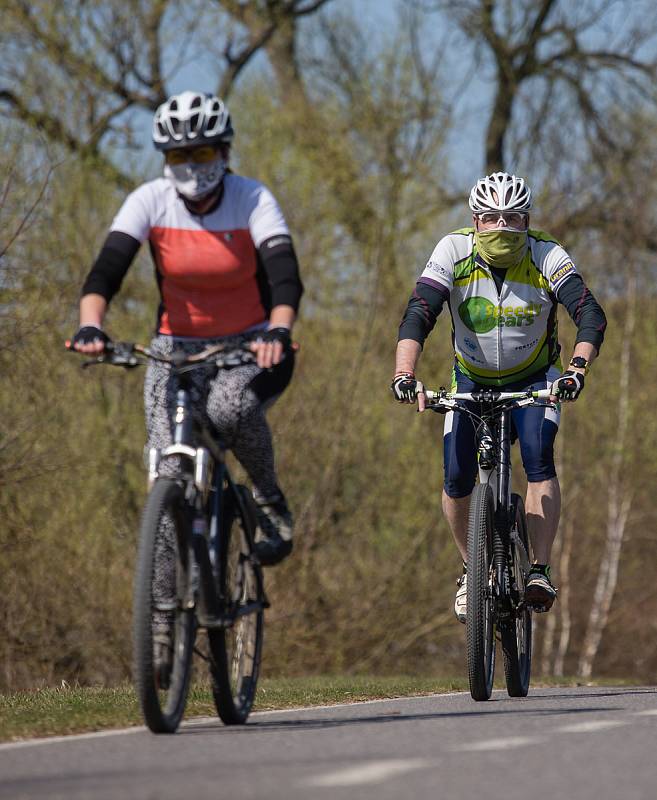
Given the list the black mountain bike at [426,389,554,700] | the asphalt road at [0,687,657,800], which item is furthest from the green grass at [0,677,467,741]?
the black mountain bike at [426,389,554,700]

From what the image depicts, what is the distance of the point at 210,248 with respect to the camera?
242 inches

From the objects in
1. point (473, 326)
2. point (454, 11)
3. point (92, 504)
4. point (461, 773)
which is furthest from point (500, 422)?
point (454, 11)

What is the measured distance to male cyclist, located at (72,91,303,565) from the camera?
601 cm

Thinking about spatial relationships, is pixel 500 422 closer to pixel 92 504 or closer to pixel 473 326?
pixel 473 326

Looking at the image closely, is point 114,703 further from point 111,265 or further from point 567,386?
point 567,386

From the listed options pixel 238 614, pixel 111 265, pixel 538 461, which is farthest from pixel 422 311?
pixel 238 614

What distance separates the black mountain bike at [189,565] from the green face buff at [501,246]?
2.22 metres

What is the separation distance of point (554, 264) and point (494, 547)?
4.75 ft

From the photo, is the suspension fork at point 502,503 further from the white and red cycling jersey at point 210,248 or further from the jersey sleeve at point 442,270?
the white and red cycling jersey at point 210,248

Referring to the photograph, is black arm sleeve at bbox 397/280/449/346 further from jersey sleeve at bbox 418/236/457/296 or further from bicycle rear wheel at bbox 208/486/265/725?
bicycle rear wheel at bbox 208/486/265/725

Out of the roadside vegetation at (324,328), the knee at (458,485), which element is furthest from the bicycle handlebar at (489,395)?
the roadside vegetation at (324,328)

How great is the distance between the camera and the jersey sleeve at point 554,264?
7.93m

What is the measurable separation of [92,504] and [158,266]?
35.6ft

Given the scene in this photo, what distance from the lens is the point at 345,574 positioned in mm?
18031
